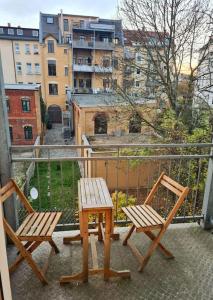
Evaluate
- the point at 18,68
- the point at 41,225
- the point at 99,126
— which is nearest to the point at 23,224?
the point at 41,225

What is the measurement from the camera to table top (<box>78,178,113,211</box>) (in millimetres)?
1935

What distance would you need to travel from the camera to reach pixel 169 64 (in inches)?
287

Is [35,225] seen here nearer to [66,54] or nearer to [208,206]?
[208,206]

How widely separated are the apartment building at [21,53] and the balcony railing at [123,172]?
12019 millimetres

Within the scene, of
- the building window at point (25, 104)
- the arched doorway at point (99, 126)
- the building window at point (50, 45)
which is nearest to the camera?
the arched doorway at point (99, 126)

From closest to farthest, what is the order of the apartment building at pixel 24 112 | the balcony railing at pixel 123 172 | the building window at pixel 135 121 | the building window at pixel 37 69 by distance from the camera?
the balcony railing at pixel 123 172
the building window at pixel 135 121
the apartment building at pixel 24 112
the building window at pixel 37 69

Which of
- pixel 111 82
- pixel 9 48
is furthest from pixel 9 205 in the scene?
pixel 9 48

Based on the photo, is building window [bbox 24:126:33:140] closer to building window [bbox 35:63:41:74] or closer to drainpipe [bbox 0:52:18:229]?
building window [bbox 35:63:41:74]

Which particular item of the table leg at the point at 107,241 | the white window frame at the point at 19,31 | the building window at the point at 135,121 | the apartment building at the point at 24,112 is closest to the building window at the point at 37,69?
the white window frame at the point at 19,31

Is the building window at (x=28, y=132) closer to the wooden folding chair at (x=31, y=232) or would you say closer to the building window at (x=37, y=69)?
the building window at (x=37, y=69)

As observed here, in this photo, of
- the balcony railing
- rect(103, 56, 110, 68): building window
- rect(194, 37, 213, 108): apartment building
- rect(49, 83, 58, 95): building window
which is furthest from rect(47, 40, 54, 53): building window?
rect(194, 37, 213, 108): apartment building

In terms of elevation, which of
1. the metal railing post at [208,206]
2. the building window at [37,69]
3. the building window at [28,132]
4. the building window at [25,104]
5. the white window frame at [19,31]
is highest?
the white window frame at [19,31]

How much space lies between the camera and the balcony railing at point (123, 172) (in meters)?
2.73

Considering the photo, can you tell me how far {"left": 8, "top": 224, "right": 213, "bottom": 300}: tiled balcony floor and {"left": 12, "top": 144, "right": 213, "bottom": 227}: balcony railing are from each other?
46 cm
